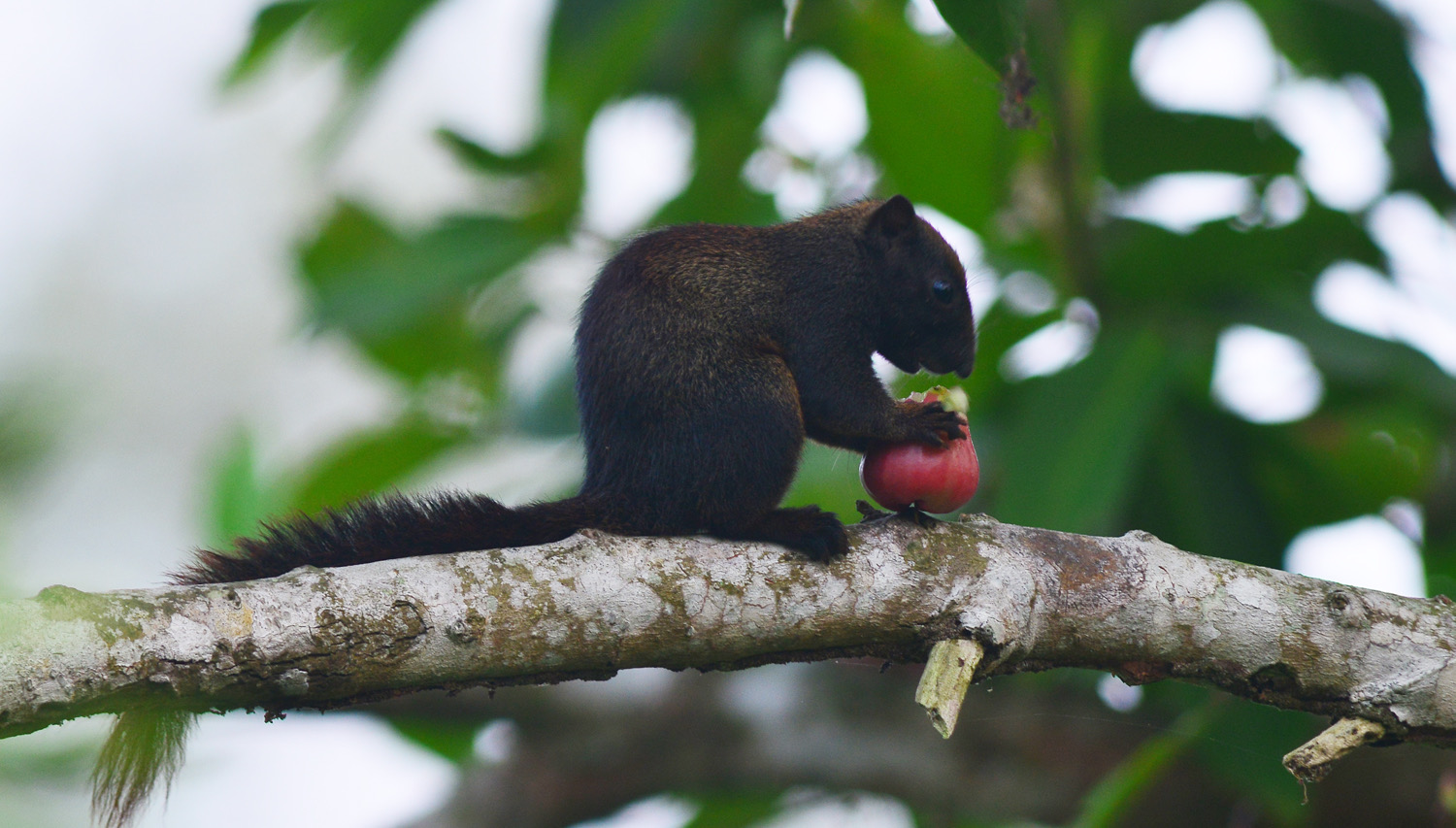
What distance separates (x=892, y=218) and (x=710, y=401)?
0.81m

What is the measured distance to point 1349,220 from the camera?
4699 mm

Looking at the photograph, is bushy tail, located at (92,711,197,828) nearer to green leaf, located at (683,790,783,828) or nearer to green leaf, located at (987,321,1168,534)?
green leaf, located at (987,321,1168,534)

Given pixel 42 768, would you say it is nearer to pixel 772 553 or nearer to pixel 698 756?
pixel 772 553

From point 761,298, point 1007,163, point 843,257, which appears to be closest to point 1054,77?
point 1007,163

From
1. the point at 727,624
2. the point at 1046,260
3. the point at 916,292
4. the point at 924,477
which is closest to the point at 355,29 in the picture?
the point at 916,292

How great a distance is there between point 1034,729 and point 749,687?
3.84 ft

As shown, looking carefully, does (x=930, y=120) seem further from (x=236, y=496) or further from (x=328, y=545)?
(x=328, y=545)

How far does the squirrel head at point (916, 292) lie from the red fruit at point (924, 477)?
1.65 ft

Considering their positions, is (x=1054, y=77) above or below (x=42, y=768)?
below

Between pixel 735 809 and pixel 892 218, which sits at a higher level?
pixel 892 218

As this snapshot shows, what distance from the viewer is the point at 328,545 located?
2.12 meters

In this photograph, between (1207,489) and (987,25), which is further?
(1207,489)

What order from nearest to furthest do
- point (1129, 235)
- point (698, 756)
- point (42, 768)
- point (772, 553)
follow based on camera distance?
1. point (42, 768)
2. point (772, 553)
3. point (1129, 235)
4. point (698, 756)

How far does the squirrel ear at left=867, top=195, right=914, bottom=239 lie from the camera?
297cm
